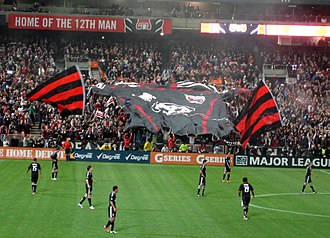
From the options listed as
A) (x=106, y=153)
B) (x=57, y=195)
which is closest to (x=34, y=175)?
(x=57, y=195)

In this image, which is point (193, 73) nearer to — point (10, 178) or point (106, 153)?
point (106, 153)

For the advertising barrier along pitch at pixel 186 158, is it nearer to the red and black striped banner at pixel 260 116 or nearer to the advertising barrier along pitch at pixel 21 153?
the advertising barrier along pitch at pixel 21 153

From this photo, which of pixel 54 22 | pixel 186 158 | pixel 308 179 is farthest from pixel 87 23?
pixel 308 179

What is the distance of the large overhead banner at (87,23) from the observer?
6512cm

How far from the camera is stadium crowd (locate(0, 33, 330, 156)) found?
5141 centimetres

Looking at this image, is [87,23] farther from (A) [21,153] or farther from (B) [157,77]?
(A) [21,153]

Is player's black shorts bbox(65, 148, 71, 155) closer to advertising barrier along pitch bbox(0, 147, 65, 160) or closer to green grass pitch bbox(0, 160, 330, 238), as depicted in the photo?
advertising barrier along pitch bbox(0, 147, 65, 160)

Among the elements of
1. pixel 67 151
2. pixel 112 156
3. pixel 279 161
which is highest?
pixel 67 151

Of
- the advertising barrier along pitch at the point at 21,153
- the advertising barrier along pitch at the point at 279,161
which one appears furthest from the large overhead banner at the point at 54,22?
the advertising barrier along pitch at the point at 279,161

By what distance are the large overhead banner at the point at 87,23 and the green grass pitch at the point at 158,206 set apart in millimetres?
23129

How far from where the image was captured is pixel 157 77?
61.1 meters

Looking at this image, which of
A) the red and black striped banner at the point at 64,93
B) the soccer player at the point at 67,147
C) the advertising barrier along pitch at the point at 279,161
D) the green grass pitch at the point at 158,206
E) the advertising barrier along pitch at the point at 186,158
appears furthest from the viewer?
the advertising barrier along pitch at the point at 279,161

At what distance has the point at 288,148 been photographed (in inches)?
2058

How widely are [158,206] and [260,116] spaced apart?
8.40m
